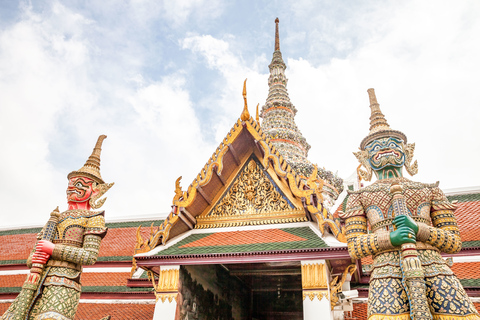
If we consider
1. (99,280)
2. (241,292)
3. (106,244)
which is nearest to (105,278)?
(99,280)

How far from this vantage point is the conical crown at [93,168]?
5.52 m

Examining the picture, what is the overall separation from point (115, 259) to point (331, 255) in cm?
621

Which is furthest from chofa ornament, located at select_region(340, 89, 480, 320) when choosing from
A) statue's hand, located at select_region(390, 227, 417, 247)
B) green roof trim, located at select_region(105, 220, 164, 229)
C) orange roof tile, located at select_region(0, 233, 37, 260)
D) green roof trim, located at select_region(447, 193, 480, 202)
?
orange roof tile, located at select_region(0, 233, 37, 260)

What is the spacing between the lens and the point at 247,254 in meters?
4.68

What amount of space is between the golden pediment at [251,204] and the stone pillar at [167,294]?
3.32ft

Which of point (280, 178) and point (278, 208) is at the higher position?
point (280, 178)

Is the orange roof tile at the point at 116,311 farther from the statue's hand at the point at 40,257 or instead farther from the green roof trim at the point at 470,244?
the green roof trim at the point at 470,244

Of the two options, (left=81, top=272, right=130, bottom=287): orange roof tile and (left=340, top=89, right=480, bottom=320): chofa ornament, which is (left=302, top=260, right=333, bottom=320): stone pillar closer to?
(left=340, top=89, right=480, bottom=320): chofa ornament

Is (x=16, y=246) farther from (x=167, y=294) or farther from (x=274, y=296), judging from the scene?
(x=167, y=294)

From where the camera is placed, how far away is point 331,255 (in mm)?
4441

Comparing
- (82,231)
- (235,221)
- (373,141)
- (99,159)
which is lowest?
(82,231)

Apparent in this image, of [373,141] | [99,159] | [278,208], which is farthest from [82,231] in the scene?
[373,141]

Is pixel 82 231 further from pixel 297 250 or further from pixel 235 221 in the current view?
pixel 297 250

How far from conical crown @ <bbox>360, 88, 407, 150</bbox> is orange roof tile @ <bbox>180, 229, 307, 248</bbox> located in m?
1.56
